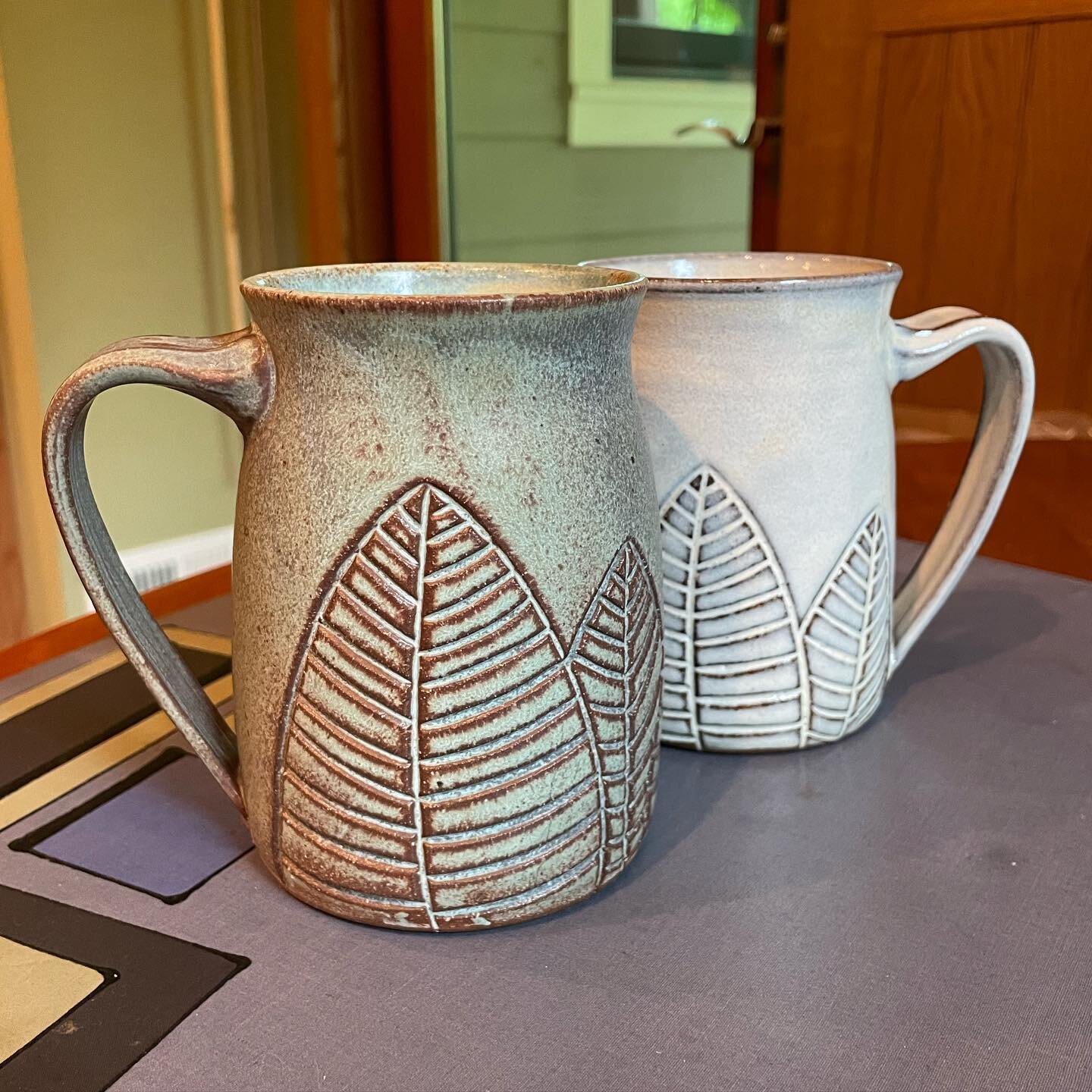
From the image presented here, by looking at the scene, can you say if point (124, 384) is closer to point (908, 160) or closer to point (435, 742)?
point (435, 742)

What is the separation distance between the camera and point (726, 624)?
0.53 m

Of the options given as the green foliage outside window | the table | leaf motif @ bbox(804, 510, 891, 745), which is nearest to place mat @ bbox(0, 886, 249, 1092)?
the table

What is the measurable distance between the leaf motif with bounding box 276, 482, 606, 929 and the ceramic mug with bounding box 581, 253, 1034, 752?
14 centimetres

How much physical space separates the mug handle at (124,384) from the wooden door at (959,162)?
2.54 feet

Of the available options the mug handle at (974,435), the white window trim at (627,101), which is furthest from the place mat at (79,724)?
the white window trim at (627,101)

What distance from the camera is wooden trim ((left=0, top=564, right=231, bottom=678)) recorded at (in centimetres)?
67

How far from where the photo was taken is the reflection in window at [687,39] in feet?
5.24

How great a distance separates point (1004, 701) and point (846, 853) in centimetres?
19

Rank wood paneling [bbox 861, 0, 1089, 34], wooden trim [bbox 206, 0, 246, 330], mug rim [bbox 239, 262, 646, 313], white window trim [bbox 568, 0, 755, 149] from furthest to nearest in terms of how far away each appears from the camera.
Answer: white window trim [bbox 568, 0, 755, 149], wooden trim [bbox 206, 0, 246, 330], wood paneling [bbox 861, 0, 1089, 34], mug rim [bbox 239, 262, 646, 313]

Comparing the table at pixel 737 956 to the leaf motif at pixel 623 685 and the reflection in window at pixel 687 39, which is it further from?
the reflection in window at pixel 687 39

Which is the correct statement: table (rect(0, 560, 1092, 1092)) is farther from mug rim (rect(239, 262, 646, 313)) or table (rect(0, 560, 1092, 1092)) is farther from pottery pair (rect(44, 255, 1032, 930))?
mug rim (rect(239, 262, 646, 313))

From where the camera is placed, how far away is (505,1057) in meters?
0.37

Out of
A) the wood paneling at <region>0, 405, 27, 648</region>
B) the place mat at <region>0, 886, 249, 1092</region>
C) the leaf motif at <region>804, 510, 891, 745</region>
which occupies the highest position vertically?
the leaf motif at <region>804, 510, 891, 745</region>

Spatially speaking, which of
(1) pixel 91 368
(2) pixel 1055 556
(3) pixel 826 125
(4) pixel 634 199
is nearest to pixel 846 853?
(1) pixel 91 368
